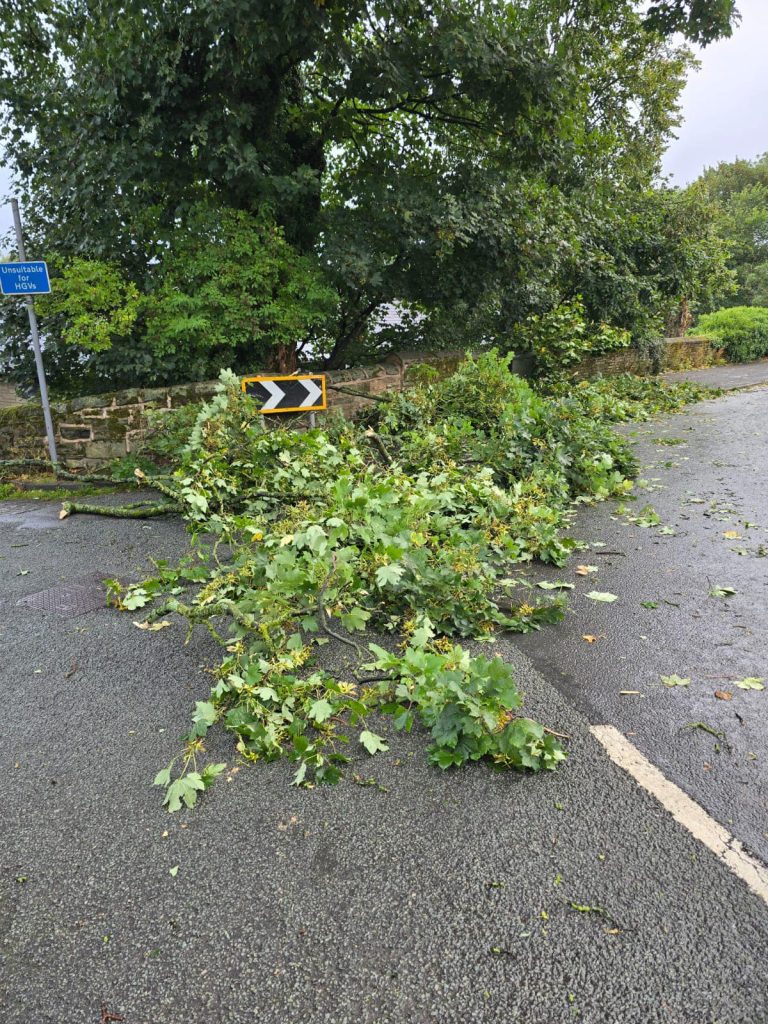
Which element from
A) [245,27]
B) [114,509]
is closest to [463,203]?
[245,27]

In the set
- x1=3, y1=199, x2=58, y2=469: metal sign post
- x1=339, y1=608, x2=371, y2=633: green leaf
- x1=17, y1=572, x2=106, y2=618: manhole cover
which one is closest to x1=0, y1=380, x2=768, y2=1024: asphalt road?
x1=339, y1=608, x2=371, y2=633: green leaf

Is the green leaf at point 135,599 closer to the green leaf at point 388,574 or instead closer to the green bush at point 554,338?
the green leaf at point 388,574

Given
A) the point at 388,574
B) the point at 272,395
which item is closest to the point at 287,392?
the point at 272,395

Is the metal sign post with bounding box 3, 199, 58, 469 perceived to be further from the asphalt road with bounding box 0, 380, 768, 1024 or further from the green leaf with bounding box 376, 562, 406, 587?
the green leaf with bounding box 376, 562, 406, 587

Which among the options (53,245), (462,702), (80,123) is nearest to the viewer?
(462,702)

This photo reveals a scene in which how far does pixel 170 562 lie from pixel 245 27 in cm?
501

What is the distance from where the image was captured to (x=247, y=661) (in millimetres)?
3045

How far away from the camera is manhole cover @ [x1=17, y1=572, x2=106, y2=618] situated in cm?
406

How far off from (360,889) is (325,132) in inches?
372

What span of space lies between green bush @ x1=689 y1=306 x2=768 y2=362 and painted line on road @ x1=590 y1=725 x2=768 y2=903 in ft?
77.9

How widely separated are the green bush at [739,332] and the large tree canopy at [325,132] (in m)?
15.9

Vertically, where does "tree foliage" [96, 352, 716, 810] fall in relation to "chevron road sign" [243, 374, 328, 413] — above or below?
below

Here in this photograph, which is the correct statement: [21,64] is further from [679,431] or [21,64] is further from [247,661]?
[679,431]

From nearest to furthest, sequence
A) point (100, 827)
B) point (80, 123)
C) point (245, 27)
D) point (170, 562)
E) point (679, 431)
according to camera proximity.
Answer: point (100, 827) → point (170, 562) → point (245, 27) → point (80, 123) → point (679, 431)
